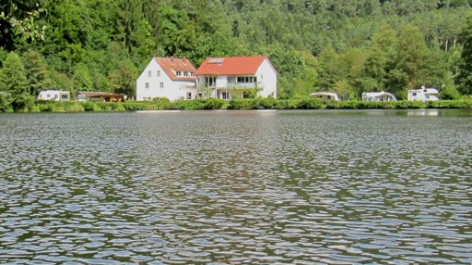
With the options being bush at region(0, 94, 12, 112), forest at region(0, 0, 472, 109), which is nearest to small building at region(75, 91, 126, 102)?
forest at region(0, 0, 472, 109)

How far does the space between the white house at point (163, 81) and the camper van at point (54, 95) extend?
53.1 feet

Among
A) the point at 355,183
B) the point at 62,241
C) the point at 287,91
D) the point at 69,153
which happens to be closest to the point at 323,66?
the point at 287,91

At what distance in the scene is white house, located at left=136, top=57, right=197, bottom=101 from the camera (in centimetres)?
12575

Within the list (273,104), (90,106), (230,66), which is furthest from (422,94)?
(90,106)

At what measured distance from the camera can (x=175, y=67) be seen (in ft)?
421

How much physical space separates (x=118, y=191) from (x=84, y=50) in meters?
111

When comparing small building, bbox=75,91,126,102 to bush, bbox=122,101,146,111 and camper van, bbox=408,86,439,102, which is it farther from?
camper van, bbox=408,86,439,102

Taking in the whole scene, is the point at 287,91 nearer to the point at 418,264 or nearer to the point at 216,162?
the point at 216,162

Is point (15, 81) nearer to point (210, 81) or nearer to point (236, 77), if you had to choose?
point (210, 81)

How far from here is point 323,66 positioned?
135625 mm

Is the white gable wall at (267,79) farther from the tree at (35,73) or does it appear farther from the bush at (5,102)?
the bush at (5,102)

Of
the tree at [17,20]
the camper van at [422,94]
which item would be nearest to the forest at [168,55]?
the camper van at [422,94]

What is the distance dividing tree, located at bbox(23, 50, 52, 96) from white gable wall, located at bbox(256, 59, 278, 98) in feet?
115

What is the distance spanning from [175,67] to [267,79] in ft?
53.1
